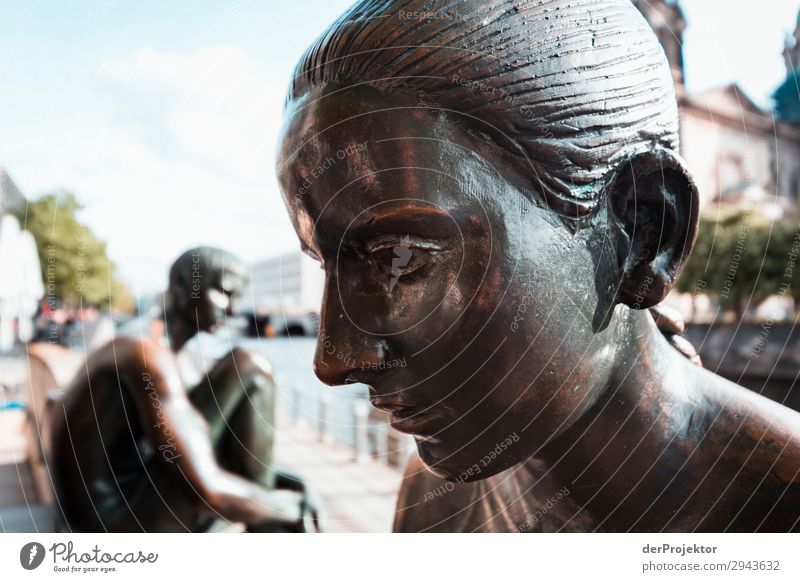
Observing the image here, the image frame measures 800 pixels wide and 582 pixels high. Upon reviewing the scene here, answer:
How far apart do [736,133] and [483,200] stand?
23.6 feet

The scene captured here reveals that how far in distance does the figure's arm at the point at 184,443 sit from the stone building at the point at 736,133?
1395mm

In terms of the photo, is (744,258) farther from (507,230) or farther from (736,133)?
(507,230)

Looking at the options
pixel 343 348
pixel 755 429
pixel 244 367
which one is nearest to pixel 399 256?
pixel 343 348

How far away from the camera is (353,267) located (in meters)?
0.66

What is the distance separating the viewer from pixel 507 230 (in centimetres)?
64

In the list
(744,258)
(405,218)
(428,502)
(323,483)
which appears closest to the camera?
(405,218)

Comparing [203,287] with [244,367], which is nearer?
[244,367]

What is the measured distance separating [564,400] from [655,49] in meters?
0.41

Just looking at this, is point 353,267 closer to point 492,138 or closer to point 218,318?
point 492,138

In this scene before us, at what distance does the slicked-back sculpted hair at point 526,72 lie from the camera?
627 mm

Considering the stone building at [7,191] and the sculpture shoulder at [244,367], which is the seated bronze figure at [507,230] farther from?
the sculpture shoulder at [244,367]
